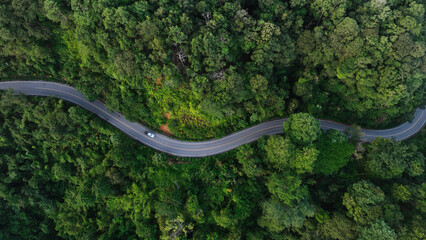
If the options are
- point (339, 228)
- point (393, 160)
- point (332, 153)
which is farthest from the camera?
point (332, 153)

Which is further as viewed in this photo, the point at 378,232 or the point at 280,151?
the point at 280,151

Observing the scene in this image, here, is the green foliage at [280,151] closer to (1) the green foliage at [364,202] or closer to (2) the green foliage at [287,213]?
(2) the green foliage at [287,213]

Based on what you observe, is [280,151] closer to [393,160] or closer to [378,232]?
[378,232]

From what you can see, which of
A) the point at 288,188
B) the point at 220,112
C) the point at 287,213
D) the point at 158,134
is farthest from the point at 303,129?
the point at 158,134

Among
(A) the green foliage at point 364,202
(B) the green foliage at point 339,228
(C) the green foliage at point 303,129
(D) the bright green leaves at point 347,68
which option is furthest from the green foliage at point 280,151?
(D) the bright green leaves at point 347,68

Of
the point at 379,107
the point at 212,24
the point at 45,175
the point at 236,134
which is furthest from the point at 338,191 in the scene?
the point at 45,175

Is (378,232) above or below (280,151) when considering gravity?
below

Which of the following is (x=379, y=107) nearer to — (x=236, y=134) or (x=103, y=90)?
(x=236, y=134)
